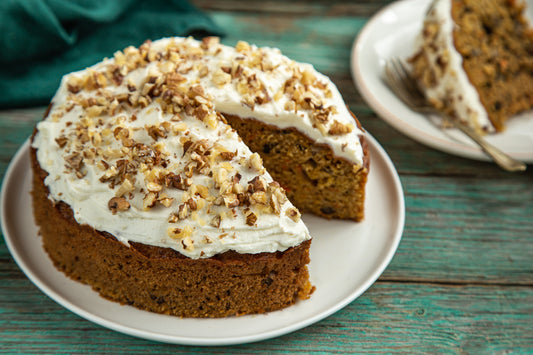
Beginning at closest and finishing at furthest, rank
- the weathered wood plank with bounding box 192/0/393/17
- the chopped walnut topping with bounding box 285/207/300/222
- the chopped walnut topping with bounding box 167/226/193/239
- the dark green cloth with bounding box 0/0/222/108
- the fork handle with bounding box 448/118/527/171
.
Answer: the chopped walnut topping with bounding box 167/226/193/239
the chopped walnut topping with bounding box 285/207/300/222
the fork handle with bounding box 448/118/527/171
the dark green cloth with bounding box 0/0/222/108
the weathered wood plank with bounding box 192/0/393/17

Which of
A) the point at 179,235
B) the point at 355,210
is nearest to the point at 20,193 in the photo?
the point at 179,235

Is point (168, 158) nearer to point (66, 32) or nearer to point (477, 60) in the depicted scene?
point (66, 32)

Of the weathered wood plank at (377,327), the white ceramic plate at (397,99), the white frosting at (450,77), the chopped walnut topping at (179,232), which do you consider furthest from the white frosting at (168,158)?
the white frosting at (450,77)

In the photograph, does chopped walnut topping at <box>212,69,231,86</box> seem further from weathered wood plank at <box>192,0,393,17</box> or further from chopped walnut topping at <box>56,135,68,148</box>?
weathered wood plank at <box>192,0,393,17</box>

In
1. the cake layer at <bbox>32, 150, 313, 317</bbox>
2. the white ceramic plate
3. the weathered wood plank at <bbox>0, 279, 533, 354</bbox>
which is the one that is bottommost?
the weathered wood plank at <bbox>0, 279, 533, 354</bbox>

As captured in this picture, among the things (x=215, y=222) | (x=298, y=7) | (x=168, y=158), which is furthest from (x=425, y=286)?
(x=298, y=7)

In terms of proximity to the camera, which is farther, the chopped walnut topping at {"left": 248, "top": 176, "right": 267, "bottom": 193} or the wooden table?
the wooden table

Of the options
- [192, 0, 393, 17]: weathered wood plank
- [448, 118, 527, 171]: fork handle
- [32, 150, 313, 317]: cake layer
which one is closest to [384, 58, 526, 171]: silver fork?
[448, 118, 527, 171]: fork handle

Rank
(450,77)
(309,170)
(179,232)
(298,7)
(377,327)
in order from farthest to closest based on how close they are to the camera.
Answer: (298,7), (450,77), (309,170), (377,327), (179,232)
